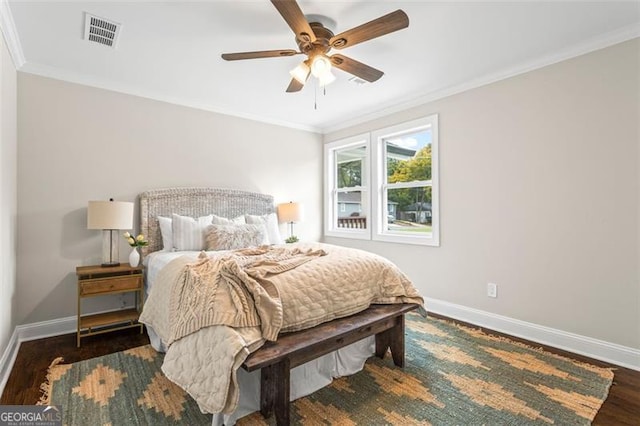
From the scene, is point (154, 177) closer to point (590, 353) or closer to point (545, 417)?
point (545, 417)

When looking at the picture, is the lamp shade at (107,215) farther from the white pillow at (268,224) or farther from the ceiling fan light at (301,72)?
the ceiling fan light at (301,72)

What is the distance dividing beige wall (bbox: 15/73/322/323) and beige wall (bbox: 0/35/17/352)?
0.16 metres

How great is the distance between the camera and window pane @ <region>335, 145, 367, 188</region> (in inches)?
186

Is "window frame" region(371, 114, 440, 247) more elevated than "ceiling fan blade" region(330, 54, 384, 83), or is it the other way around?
"ceiling fan blade" region(330, 54, 384, 83)

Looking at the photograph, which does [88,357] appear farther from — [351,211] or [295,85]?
[351,211]

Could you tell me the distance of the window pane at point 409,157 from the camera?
12.6ft

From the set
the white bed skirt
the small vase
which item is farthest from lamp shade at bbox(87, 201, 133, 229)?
the white bed skirt

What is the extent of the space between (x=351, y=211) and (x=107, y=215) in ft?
10.4

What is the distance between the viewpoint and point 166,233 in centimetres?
340

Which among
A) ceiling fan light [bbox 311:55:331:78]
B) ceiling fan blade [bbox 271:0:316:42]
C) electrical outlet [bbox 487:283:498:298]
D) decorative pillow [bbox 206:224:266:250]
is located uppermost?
ceiling fan blade [bbox 271:0:316:42]

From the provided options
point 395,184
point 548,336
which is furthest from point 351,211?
point 548,336

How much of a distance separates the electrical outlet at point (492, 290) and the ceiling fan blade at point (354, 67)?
2311 mm

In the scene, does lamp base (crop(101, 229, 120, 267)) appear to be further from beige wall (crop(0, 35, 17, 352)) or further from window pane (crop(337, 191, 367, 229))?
window pane (crop(337, 191, 367, 229))

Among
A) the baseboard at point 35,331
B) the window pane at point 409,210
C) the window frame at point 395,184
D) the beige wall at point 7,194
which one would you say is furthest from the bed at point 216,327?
the window pane at point 409,210
